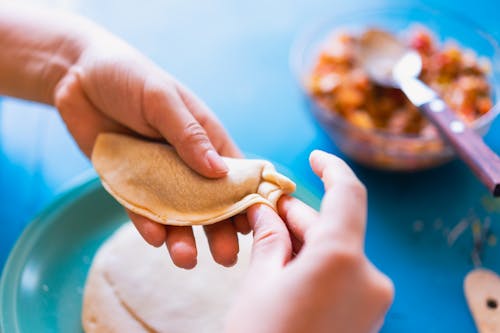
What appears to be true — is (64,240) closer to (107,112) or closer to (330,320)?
(107,112)

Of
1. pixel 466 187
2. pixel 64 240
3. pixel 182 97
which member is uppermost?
pixel 182 97

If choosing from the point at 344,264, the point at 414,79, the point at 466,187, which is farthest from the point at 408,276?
the point at 344,264

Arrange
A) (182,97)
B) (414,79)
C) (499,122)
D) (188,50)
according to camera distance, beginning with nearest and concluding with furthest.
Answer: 1. (182,97)
2. (414,79)
3. (499,122)
4. (188,50)

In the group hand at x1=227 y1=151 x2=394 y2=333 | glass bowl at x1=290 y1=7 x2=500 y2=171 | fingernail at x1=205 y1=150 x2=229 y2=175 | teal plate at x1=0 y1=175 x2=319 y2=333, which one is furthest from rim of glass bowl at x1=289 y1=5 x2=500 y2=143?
hand at x1=227 y1=151 x2=394 y2=333

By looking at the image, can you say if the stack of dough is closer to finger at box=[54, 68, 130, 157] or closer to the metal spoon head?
finger at box=[54, 68, 130, 157]

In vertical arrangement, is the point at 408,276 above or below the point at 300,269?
below

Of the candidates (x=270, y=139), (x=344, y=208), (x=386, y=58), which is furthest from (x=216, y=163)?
(x=386, y=58)
